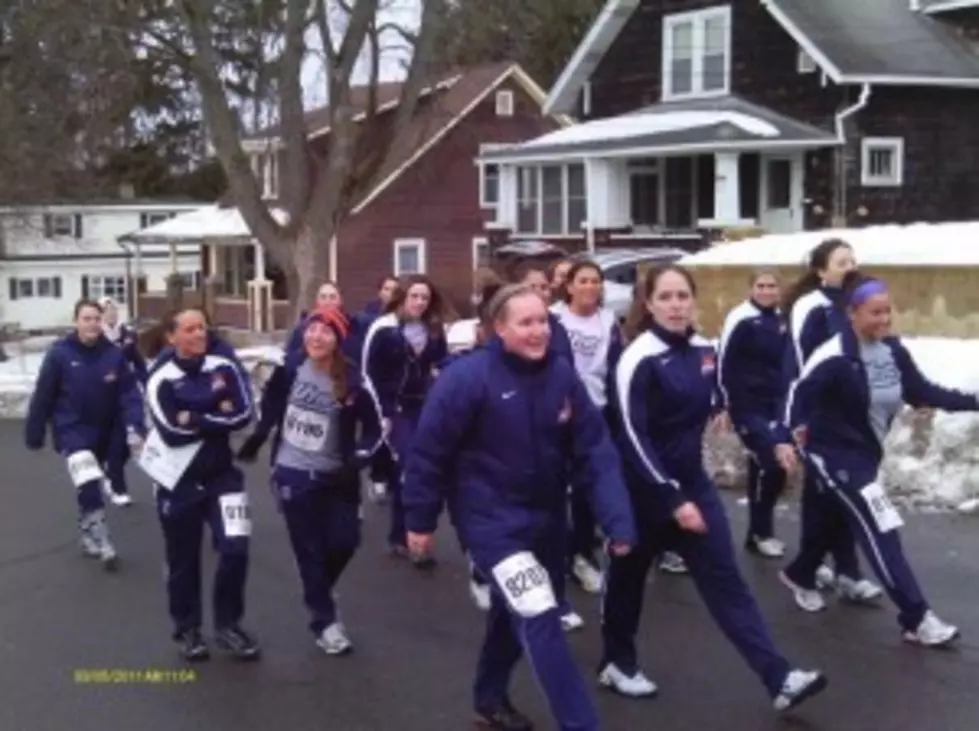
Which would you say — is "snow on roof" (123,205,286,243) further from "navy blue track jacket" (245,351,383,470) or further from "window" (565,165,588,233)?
"navy blue track jacket" (245,351,383,470)

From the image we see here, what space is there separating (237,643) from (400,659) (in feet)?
2.58

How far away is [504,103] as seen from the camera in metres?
46.2

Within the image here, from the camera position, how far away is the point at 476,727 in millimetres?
6695

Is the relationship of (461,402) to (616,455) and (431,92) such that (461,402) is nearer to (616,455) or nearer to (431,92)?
(616,455)

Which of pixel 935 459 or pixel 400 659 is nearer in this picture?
pixel 400 659

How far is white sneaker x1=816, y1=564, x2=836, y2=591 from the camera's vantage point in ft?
29.4

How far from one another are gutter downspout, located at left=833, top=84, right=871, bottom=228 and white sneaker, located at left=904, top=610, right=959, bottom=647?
2418 centimetres

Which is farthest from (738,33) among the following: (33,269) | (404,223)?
(33,269)

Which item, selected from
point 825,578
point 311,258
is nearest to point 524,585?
point 825,578

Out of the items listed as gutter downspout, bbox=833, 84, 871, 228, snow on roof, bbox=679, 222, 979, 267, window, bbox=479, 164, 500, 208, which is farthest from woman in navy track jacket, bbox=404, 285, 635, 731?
window, bbox=479, 164, 500, 208

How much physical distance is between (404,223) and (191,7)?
62.8 ft

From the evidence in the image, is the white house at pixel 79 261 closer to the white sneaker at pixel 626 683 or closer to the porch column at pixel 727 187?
the porch column at pixel 727 187

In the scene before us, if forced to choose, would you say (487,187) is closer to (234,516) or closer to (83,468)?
(83,468)
